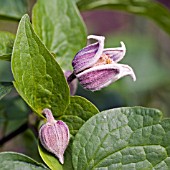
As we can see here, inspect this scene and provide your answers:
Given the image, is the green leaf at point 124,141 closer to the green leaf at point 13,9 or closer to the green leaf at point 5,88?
the green leaf at point 5,88

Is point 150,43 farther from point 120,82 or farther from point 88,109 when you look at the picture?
point 88,109

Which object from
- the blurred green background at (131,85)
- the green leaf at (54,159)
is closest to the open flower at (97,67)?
the green leaf at (54,159)

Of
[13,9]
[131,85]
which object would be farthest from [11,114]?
[131,85]

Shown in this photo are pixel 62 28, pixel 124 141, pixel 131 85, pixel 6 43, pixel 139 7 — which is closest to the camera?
pixel 124 141

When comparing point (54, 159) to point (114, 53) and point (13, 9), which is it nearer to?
point (114, 53)

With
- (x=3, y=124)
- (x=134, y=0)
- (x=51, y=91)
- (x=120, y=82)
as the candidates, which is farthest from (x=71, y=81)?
(x=120, y=82)

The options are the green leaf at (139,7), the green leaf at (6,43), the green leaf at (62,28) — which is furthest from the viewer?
the green leaf at (139,7)

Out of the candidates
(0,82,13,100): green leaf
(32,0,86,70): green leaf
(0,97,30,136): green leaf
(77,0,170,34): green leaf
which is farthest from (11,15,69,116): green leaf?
(77,0,170,34): green leaf

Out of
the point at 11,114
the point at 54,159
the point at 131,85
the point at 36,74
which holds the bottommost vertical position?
the point at 131,85
